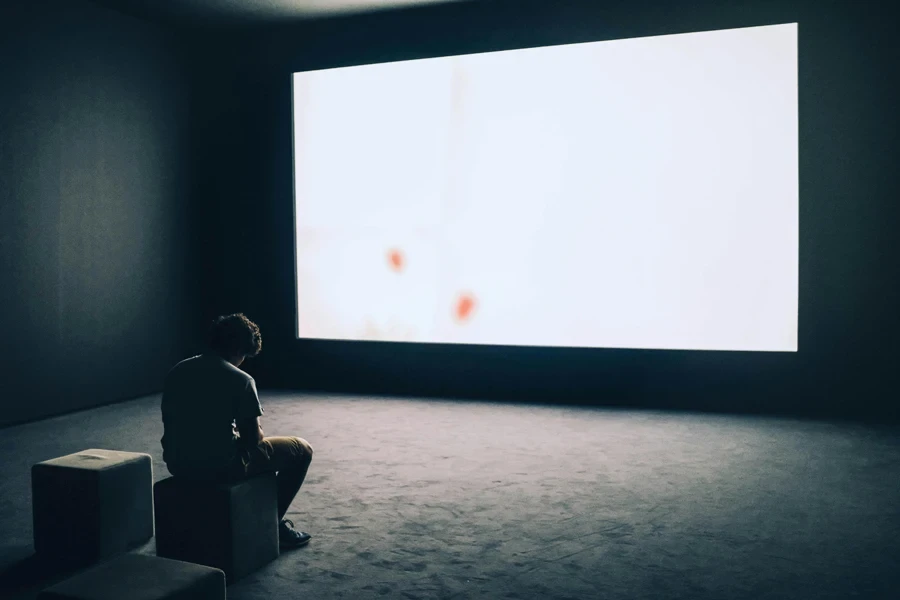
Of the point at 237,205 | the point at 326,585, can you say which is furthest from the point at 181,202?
the point at 326,585

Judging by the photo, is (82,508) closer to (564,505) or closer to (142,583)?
(142,583)

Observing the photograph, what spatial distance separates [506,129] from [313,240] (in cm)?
193

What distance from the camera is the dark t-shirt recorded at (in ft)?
8.61

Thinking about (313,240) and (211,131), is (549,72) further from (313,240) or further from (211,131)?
(211,131)

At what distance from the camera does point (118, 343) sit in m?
6.24

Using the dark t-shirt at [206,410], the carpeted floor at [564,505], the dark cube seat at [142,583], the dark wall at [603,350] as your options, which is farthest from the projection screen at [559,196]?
the dark cube seat at [142,583]

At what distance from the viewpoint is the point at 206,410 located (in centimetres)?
262

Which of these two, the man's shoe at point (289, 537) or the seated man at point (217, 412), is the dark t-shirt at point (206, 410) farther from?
the man's shoe at point (289, 537)

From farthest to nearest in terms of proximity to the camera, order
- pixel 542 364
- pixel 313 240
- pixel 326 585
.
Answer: pixel 313 240 → pixel 542 364 → pixel 326 585

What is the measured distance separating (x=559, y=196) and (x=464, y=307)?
1.15 meters

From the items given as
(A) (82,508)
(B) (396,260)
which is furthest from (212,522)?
(B) (396,260)

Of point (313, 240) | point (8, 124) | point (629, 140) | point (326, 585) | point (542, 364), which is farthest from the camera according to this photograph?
point (313, 240)

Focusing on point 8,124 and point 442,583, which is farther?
point 8,124

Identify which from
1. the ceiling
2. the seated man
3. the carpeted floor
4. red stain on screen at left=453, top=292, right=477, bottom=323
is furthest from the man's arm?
the ceiling
